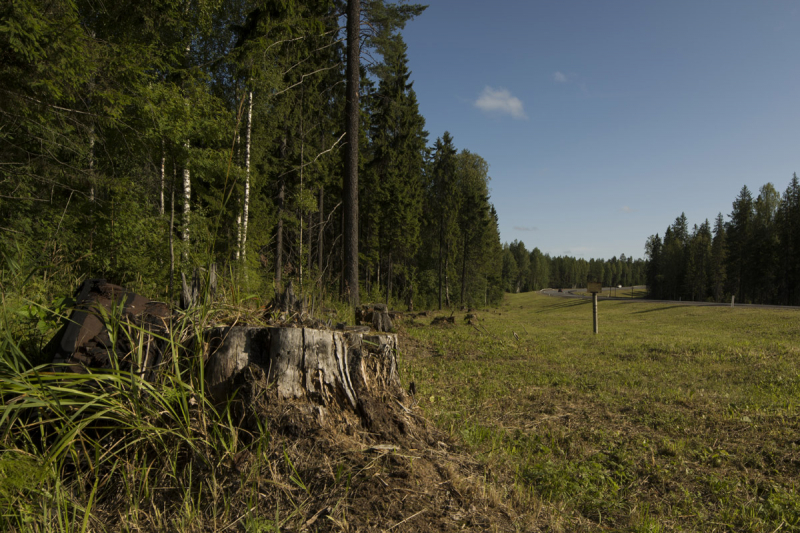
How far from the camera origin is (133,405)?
6.12 ft

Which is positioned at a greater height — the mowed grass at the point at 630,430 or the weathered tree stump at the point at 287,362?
the weathered tree stump at the point at 287,362

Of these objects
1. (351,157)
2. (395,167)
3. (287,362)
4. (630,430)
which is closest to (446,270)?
(395,167)

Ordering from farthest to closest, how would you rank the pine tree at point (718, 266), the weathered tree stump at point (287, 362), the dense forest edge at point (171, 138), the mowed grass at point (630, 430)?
1. the pine tree at point (718, 266)
2. the dense forest edge at point (171, 138)
3. the mowed grass at point (630, 430)
4. the weathered tree stump at point (287, 362)

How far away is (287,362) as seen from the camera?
7.36 ft

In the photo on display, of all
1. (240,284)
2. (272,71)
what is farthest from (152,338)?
(272,71)

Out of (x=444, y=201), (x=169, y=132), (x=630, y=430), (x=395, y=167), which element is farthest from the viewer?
(x=444, y=201)

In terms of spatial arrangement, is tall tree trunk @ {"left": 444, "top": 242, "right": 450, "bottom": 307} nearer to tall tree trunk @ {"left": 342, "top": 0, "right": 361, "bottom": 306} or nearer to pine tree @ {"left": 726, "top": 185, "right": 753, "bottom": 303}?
tall tree trunk @ {"left": 342, "top": 0, "right": 361, "bottom": 306}

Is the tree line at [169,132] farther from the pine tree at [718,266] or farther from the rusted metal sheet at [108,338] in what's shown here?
the pine tree at [718,266]

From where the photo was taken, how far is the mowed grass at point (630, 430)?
2.43m

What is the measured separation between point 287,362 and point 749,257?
68.1m

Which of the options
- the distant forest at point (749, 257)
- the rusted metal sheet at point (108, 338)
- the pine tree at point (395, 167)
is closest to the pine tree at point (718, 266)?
the distant forest at point (749, 257)

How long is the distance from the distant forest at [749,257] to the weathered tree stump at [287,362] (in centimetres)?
6515

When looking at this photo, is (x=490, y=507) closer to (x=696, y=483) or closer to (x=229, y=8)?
(x=696, y=483)

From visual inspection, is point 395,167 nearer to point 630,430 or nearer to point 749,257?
point 630,430
